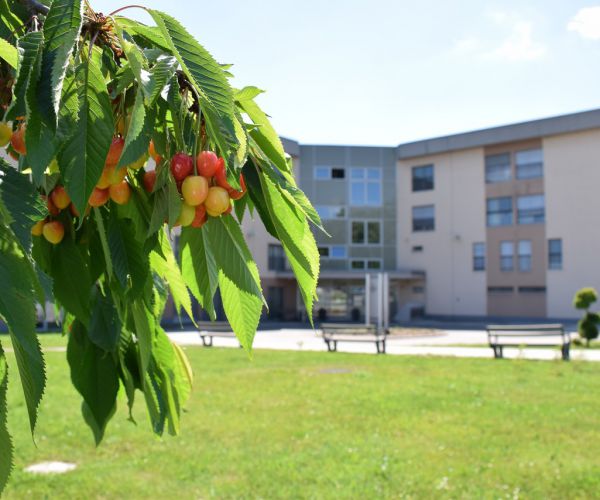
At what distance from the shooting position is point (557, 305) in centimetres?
3628

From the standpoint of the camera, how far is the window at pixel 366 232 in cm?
4322

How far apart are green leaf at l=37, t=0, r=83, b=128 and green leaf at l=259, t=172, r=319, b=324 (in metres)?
0.36

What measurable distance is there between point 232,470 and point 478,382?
7.45 m

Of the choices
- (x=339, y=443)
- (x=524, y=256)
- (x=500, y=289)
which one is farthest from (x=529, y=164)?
(x=339, y=443)

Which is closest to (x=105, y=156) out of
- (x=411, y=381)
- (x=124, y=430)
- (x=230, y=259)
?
(x=230, y=259)

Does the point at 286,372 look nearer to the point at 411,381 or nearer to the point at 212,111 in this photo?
the point at 411,381

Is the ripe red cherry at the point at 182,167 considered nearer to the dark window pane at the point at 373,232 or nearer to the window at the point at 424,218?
the window at the point at 424,218

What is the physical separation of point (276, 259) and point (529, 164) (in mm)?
16807

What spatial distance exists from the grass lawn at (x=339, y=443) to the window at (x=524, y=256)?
2621 cm

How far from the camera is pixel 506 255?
1531 inches

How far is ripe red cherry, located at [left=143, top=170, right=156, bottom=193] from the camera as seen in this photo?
1134 mm

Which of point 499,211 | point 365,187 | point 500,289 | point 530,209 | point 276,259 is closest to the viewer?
point 530,209

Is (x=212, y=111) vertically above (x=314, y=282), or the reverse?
(x=212, y=111)

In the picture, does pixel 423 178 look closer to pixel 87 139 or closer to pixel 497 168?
pixel 497 168
